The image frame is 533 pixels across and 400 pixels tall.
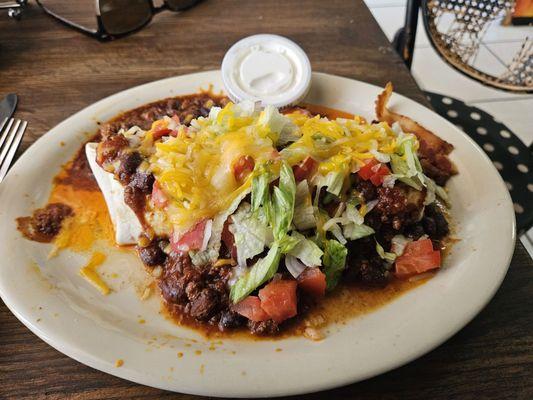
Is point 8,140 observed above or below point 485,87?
above

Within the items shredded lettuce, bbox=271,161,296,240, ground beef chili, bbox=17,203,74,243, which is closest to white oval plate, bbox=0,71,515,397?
ground beef chili, bbox=17,203,74,243

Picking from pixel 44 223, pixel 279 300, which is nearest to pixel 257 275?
pixel 279 300

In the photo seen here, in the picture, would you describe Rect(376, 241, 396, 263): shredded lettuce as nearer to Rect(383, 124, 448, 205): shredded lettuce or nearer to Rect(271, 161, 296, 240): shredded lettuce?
Rect(383, 124, 448, 205): shredded lettuce

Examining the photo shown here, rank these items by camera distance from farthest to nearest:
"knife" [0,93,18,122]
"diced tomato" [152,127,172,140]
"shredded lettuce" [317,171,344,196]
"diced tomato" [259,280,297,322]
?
1. "knife" [0,93,18,122]
2. "diced tomato" [152,127,172,140]
3. "shredded lettuce" [317,171,344,196]
4. "diced tomato" [259,280,297,322]

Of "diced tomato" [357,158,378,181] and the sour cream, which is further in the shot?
the sour cream

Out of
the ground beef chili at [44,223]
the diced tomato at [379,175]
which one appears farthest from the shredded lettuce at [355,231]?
the ground beef chili at [44,223]

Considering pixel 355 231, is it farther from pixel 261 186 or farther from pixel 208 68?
pixel 208 68

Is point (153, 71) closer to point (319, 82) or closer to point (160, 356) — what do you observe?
point (319, 82)
